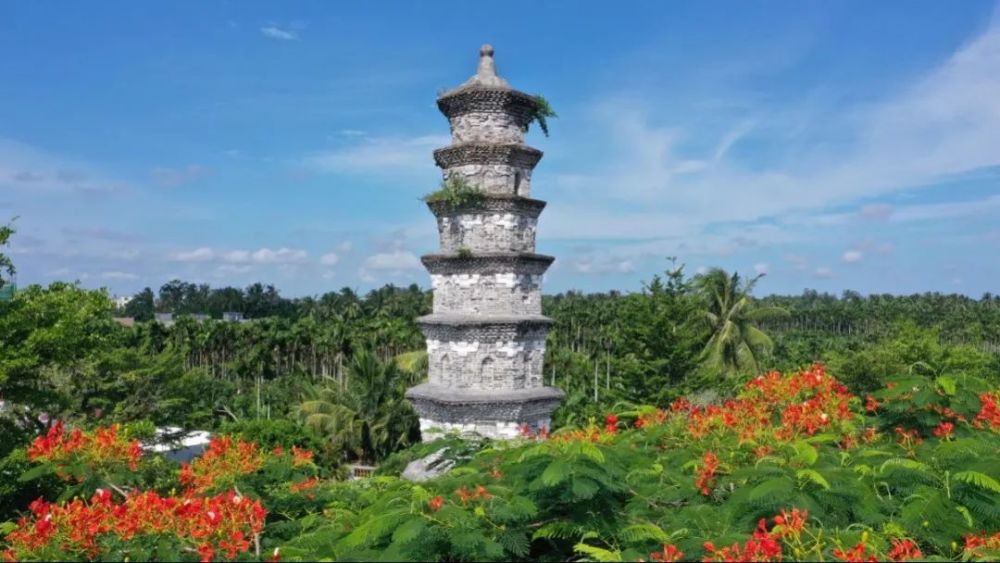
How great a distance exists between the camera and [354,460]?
31500 mm

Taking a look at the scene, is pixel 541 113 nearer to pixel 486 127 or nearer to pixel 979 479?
pixel 486 127

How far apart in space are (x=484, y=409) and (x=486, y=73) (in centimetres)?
917

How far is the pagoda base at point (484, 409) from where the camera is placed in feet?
57.2

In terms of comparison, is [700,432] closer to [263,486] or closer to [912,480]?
[912,480]

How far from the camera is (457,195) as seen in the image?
17797mm

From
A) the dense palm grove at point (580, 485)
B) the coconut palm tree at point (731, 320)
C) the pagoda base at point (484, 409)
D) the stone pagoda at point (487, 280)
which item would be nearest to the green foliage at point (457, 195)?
the stone pagoda at point (487, 280)

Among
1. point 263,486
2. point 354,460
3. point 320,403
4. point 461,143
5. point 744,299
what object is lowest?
point 354,460

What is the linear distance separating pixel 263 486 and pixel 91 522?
2649 millimetres

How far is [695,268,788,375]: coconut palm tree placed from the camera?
32.2 m

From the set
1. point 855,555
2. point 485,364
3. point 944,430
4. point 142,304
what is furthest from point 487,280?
point 142,304

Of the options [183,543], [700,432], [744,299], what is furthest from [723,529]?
[744,299]

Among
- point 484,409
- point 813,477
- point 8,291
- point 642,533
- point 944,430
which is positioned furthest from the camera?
point 484,409

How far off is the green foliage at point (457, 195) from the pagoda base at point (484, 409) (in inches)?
195

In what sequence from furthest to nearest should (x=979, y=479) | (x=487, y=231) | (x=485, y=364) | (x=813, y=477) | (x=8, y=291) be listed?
(x=487, y=231) < (x=485, y=364) < (x=8, y=291) < (x=979, y=479) < (x=813, y=477)
